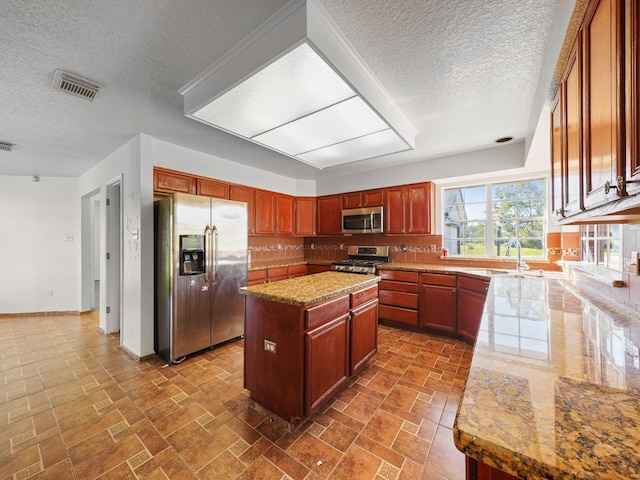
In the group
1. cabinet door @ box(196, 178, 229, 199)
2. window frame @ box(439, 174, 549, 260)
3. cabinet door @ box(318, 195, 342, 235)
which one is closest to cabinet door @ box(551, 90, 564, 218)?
window frame @ box(439, 174, 549, 260)

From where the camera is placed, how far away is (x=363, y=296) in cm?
245

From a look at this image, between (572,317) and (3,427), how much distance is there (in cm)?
382

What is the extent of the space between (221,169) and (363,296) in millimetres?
2890

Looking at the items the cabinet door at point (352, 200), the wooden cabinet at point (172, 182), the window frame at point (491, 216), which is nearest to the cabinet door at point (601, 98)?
the window frame at point (491, 216)

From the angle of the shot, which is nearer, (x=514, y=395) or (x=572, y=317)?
(x=514, y=395)

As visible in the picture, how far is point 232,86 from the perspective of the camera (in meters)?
1.76

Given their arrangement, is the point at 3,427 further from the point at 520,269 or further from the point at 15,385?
the point at 520,269

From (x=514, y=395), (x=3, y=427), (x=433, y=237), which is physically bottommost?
(x=3, y=427)

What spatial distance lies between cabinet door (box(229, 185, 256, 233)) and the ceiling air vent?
6.49 feet

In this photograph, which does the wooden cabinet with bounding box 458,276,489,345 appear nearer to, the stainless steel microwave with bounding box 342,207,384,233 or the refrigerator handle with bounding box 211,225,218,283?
the stainless steel microwave with bounding box 342,207,384,233

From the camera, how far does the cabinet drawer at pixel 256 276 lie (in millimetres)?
3891

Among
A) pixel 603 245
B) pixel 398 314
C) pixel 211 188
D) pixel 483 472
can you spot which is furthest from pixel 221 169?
pixel 603 245

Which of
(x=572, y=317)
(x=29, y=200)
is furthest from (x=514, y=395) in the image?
(x=29, y=200)

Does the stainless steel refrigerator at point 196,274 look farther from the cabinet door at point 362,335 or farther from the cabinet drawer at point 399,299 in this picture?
the cabinet drawer at point 399,299
